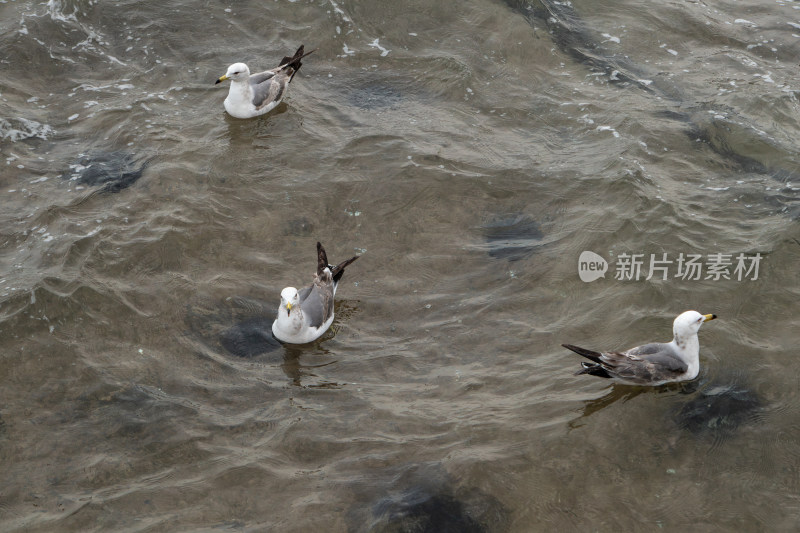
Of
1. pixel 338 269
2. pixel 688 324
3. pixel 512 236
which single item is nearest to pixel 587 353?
pixel 688 324

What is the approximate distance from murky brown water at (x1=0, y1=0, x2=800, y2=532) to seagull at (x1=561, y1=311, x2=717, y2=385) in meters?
0.26

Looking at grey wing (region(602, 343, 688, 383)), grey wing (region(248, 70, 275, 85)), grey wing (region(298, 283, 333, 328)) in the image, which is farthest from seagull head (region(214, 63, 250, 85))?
grey wing (region(602, 343, 688, 383))

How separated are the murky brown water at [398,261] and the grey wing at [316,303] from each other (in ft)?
0.82

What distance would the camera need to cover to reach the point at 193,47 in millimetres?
12148

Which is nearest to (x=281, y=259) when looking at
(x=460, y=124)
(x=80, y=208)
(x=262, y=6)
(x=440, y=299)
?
(x=440, y=299)

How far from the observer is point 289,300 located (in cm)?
769

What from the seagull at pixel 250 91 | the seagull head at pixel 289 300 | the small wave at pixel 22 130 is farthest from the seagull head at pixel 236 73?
the seagull head at pixel 289 300

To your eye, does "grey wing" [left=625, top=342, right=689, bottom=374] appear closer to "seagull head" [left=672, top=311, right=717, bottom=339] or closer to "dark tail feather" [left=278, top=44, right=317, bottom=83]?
"seagull head" [left=672, top=311, right=717, bottom=339]

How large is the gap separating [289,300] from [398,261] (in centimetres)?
168

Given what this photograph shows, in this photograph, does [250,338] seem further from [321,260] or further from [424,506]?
[424,506]

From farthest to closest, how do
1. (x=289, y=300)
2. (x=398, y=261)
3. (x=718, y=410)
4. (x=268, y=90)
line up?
(x=268, y=90), (x=398, y=261), (x=289, y=300), (x=718, y=410)

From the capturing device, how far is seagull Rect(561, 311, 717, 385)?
715 cm

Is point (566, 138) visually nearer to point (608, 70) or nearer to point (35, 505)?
point (608, 70)

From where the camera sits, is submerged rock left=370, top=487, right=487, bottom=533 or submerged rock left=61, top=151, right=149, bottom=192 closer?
submerged rock left=370, top=487, right=487, bottom=533
